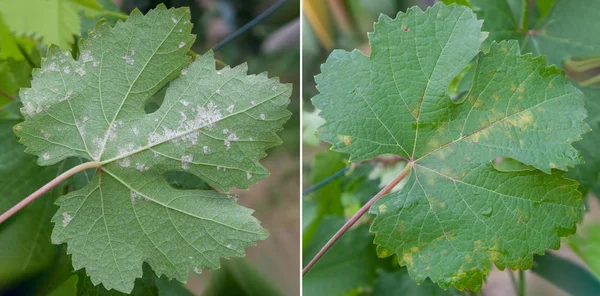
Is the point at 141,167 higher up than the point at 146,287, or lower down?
higher up

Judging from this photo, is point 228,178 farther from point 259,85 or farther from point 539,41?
point 539,41

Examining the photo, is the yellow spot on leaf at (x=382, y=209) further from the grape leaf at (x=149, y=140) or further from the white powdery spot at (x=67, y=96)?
the white powdery spot at (x=67, y=96)

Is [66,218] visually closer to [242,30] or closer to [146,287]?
[146,287]

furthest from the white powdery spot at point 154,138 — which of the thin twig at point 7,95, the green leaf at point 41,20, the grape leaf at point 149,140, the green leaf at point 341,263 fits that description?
the green leaf at point 341,263

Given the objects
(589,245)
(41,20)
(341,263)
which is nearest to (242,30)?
(41,20)

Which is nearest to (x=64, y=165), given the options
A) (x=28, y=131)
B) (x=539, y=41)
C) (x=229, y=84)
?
(x=28, y=131)

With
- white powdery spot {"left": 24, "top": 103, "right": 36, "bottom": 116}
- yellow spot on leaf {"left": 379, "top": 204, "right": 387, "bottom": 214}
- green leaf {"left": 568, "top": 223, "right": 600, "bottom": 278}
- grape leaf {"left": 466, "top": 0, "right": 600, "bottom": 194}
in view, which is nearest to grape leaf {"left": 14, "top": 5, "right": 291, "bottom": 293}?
white powdery spot {"left": 24, "top": 103, "right": 36, "bottom": 116}
